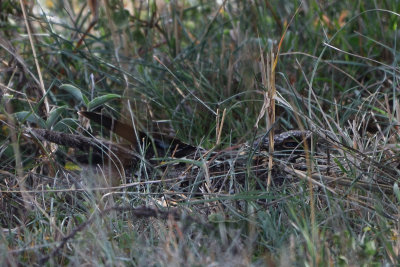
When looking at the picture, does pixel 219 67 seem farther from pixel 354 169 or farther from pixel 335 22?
pixel 354 169

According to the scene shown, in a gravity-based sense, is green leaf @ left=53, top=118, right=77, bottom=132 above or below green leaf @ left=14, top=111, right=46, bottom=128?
below

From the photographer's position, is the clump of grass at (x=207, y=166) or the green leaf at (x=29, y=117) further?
the green leaf at (x=29, y=117)

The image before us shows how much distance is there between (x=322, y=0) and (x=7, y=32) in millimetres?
1459

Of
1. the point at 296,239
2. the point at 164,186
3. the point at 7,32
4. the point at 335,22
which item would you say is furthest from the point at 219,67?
the point at 296,239

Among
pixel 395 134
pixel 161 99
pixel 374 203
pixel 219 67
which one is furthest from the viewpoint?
pixel 219 67

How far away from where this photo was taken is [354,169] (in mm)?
1551

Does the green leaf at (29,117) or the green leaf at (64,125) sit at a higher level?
the green leaf at (29,117)

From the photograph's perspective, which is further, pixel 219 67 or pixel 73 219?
pixel 219 67

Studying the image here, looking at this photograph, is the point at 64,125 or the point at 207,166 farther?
the point at 64,125

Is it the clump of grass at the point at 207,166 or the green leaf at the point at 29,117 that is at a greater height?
the green leaf at the point at 29,117

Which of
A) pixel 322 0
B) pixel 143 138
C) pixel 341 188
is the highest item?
pixel 322 0

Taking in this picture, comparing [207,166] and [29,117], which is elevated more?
[29,117]

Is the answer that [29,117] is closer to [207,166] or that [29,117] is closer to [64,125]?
[64,125]

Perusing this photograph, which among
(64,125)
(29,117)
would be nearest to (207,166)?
(64,125)
